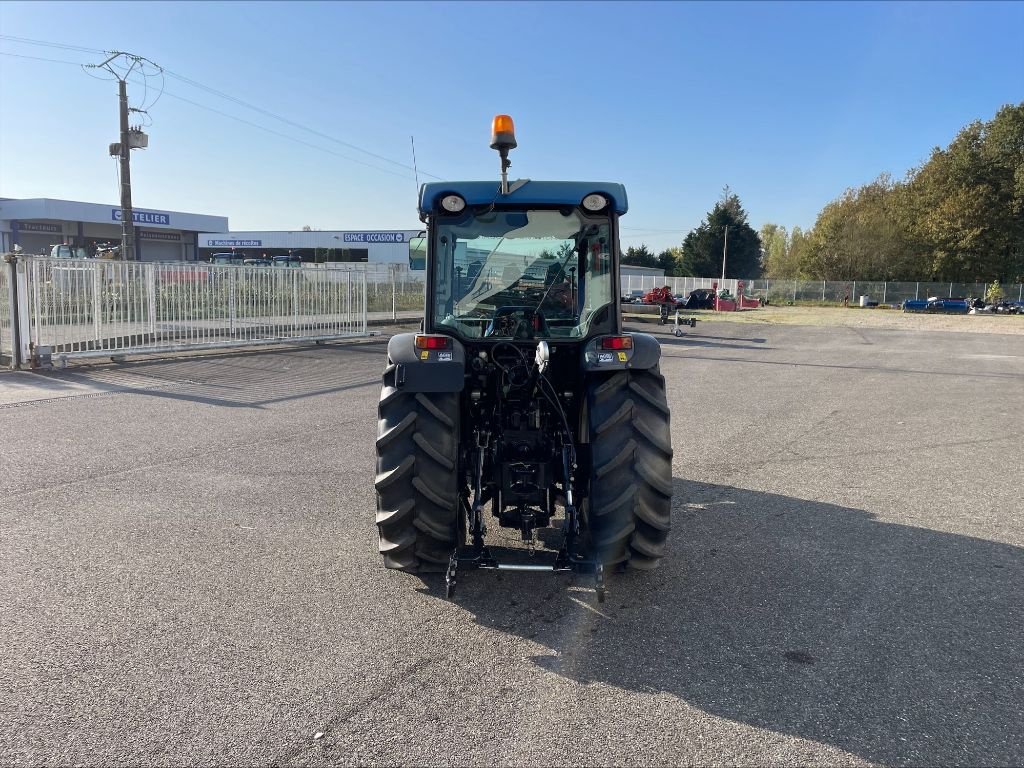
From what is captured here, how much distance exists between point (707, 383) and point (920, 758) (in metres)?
11.0

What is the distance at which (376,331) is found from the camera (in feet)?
73.3

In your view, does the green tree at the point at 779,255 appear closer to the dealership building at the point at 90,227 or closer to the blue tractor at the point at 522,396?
the dealership building at the point at 90,227

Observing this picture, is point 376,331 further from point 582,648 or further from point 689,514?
point 582,648

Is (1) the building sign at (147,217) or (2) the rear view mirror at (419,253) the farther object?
(1) the building sign at (147,217)

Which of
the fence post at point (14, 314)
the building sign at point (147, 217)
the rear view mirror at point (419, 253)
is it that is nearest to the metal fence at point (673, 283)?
the building sign at point (147, 217)

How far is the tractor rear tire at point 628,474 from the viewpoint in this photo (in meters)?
4.03

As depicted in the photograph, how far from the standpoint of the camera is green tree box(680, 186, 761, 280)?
6994 cm

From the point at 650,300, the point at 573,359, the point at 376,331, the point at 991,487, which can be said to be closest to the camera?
the point at 573,359

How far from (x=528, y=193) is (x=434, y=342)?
1.06m

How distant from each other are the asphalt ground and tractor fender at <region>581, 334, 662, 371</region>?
1.32 meters

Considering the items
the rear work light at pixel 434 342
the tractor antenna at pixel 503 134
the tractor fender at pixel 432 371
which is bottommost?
the tractor fender at pixel 432 371

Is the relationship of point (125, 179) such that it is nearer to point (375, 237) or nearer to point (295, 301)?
point (295, 301)

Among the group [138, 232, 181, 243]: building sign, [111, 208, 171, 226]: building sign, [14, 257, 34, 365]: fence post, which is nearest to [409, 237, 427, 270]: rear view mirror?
[14, 257, 34, 365]: fence post

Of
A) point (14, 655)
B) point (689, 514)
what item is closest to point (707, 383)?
point (689, 514)
